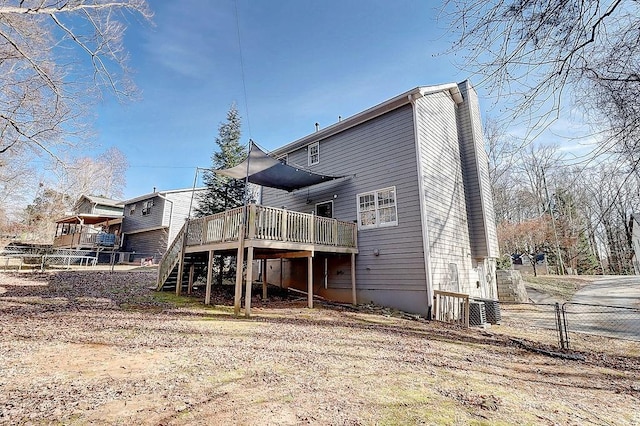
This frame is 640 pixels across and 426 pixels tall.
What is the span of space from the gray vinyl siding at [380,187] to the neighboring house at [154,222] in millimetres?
14439

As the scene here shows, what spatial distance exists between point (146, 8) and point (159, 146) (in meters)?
22.2

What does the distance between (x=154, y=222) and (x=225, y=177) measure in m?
10.7

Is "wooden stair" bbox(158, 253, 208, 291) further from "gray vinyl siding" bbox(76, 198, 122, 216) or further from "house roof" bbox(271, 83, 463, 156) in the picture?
"gray vinyl siding" bbox(76, 198, 122, 216)

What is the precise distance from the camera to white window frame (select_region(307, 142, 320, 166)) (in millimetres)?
13250

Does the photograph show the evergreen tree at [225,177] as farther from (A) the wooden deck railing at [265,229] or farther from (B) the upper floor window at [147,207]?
(B) the upper floor window at [147,207]

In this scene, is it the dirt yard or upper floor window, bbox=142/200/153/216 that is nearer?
the dirt yard

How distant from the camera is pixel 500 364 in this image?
5.38 metres

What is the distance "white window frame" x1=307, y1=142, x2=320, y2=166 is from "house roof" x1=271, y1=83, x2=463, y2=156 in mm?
201

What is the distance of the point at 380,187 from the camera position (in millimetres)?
10773

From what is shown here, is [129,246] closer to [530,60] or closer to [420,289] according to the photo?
[420,289]

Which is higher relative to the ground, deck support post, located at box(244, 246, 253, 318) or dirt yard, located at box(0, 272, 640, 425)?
deck support post, located at box(244, 246, 253, 318)

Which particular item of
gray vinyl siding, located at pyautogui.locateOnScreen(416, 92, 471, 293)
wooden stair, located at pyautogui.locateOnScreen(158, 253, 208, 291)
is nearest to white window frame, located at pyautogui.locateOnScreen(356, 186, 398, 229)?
gray vinyl siding, located at pyautogui.locateOnScreen(416, 92, 471, 293)

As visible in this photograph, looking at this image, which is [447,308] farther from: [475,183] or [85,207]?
[85,207]

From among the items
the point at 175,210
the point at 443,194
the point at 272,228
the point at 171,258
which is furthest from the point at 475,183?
the point at 175,210
